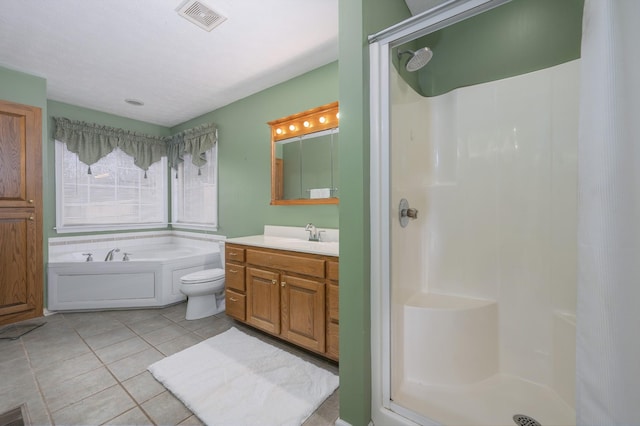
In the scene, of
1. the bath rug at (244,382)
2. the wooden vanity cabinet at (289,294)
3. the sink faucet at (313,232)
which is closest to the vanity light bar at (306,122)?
the sink faucet at (313,232)

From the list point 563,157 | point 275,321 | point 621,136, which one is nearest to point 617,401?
point 621,136

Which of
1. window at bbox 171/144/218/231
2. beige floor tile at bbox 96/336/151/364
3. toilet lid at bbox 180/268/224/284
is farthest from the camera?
window at bbox 171/144/218/231

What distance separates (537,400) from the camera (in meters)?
1.45

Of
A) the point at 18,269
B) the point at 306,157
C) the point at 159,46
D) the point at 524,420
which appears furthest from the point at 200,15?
the point at 524,420

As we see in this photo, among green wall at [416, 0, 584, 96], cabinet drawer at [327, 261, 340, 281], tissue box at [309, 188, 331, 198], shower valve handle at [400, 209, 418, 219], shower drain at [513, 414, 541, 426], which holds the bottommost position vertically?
shower drain at [513, 414, 541, 426]

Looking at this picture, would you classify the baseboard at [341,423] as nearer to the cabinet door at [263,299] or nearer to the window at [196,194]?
the cabinet door at [263,299]

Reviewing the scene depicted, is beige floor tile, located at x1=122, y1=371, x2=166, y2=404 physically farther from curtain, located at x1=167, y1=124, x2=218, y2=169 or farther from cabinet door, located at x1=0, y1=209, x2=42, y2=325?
curtain, located at x1=167, y1=124, x2=218, y2=169

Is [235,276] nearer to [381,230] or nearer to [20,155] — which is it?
[381,230]

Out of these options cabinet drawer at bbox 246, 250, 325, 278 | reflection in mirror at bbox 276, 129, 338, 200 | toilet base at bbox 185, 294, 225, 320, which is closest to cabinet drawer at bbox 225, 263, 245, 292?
cabinet drawer at bbox 246, 250, 325, 278

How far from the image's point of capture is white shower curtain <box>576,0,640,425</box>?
0.76m

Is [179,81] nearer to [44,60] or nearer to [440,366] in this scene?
[44,60]

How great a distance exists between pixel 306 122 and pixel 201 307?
6.90 ft

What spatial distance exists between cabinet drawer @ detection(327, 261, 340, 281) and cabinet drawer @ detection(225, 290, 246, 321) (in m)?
0.98

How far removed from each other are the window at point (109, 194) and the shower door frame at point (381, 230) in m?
3.96
